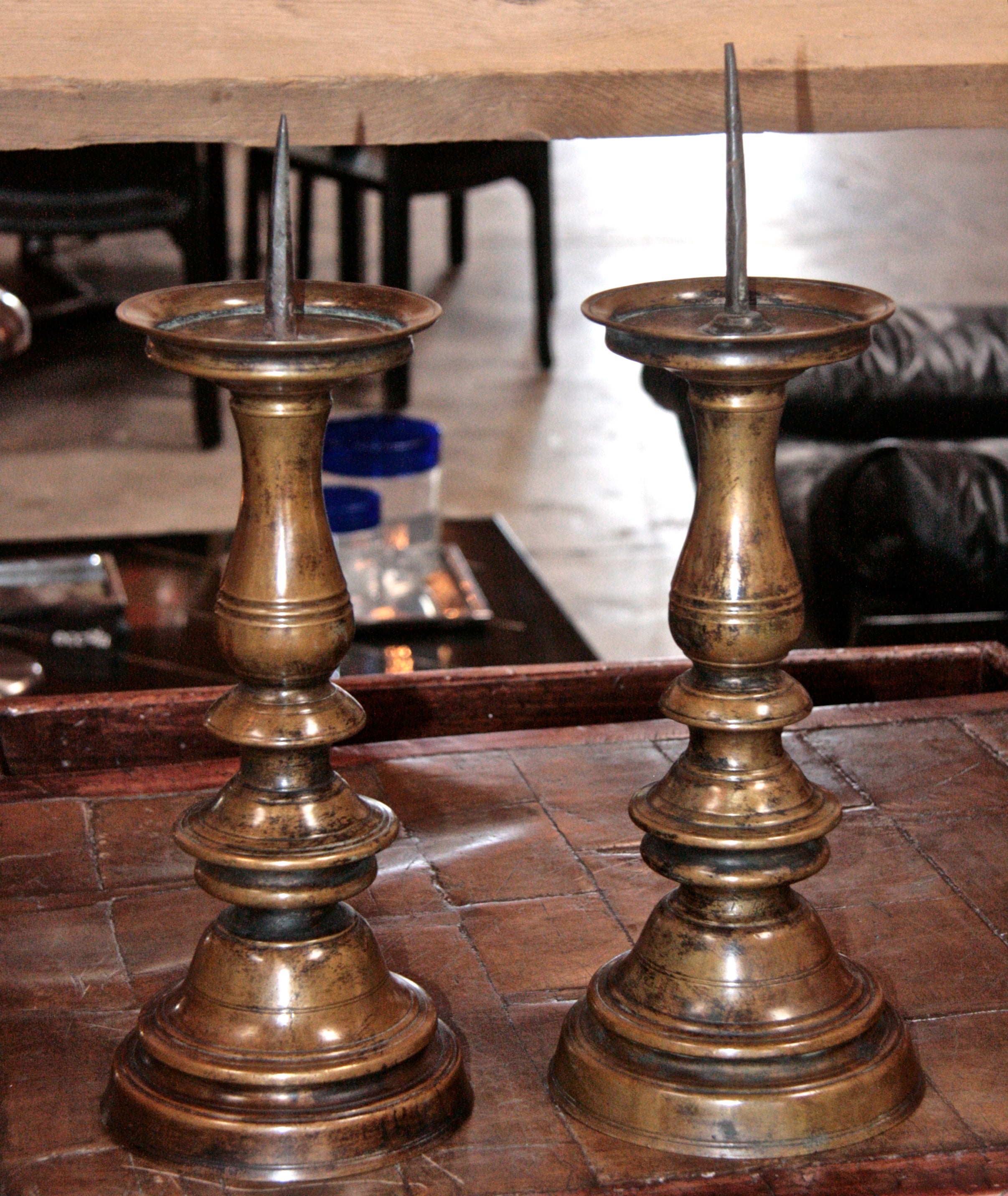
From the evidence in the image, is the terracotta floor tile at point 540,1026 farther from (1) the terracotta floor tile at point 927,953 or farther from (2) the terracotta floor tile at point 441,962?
(1) the terracotta floor tile at point 927,953

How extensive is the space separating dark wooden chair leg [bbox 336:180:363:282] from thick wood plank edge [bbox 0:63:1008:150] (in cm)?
388

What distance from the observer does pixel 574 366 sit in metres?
4.96

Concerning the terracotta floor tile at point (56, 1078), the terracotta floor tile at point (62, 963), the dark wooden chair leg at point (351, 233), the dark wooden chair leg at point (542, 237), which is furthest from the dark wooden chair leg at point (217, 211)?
the terracotta floor tile at point (56, 1078)

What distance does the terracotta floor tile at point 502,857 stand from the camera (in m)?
0.86

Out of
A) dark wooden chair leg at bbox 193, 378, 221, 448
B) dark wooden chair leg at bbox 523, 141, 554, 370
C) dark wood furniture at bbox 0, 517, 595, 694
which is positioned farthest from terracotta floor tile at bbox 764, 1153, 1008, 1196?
dark wooden chair leg at bbox 523, 141, 554, 370

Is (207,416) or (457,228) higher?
(457,228)

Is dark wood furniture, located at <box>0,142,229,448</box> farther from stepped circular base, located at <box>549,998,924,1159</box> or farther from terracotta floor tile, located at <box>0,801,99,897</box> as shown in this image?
stepped circular base, located at <box>549,998,924,1159</box>

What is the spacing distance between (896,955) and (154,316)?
0.47 metres

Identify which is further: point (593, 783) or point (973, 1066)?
point (593, 783)

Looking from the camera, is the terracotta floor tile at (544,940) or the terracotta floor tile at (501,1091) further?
the terracotta floor tile at (544,940)

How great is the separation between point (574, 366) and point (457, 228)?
1.02 m

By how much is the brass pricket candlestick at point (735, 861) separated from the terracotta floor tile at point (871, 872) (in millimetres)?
186

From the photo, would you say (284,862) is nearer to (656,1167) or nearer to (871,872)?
(656,1167)

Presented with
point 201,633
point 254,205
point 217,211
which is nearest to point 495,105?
point 201,633
